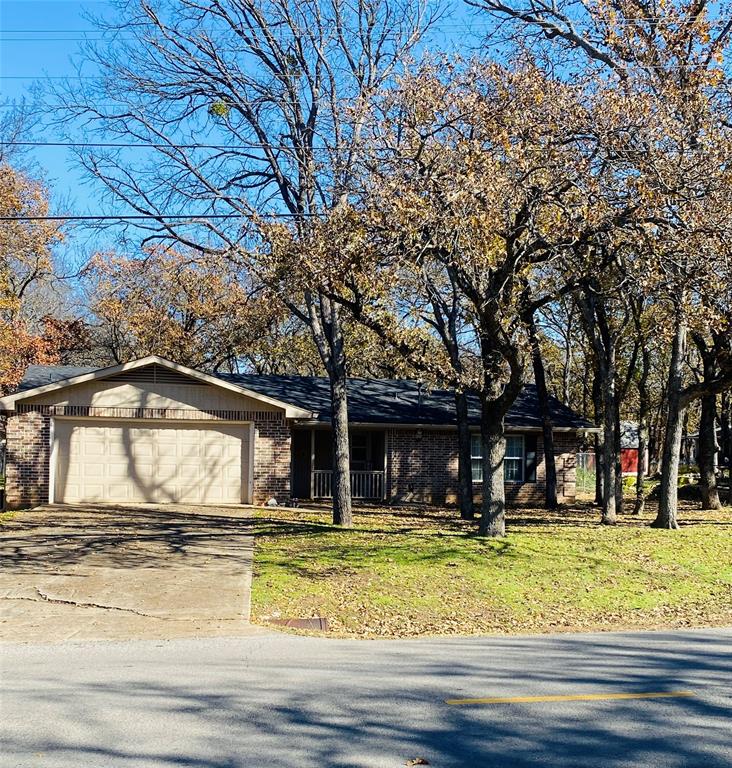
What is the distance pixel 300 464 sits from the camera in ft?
99.8

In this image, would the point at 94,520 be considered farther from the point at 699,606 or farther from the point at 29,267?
the point at 29,267

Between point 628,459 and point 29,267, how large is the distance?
43.6 metres

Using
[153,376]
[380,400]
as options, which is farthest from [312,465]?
[153,376]

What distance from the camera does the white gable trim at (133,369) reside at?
23641 millimetres

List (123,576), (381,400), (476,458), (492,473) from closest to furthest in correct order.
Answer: (123,576) → (492,473) → (476,458) → (381,400)

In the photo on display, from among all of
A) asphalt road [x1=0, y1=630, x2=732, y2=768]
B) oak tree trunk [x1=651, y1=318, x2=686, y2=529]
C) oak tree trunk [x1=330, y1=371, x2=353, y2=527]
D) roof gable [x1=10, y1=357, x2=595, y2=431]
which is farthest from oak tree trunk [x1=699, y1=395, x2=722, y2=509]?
asphalt road [x1=0, y1=630, x2=732, y2=768]

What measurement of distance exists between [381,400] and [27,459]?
11.8 metres

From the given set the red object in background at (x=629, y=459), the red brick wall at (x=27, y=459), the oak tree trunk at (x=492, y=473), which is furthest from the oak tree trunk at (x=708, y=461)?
the red object in background at (x=629, y=459)

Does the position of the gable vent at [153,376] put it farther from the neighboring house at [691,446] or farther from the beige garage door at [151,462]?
the neighboring house at [691,446]

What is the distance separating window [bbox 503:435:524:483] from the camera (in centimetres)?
2961

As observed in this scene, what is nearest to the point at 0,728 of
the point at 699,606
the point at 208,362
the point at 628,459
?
the point at 699,606

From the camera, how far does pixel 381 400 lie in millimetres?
30422

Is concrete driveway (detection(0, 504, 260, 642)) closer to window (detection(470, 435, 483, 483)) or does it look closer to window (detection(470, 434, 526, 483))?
window (detection(470, 435, 483, 483))

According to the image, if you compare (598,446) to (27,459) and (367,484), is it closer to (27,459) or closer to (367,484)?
(367,484)
